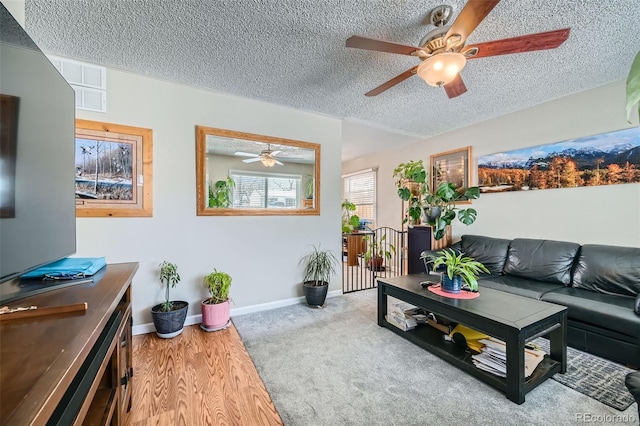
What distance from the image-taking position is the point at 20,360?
534 mm

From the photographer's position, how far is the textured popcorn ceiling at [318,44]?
1733mm

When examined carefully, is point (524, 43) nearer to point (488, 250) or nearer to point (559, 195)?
point (559, 195)

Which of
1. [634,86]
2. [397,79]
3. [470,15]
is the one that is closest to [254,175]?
[397,79]

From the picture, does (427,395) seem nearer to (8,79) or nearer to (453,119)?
(8,79)

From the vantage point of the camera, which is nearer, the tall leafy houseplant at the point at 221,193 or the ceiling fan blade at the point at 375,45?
the ceiling fan blade at the point at 375,45

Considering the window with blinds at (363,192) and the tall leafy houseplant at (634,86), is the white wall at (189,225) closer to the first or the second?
the window with blinds at (363,192)

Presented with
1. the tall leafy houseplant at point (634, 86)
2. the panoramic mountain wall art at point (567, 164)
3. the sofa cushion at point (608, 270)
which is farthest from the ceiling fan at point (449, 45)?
the sofa cushion at point (608, 270)

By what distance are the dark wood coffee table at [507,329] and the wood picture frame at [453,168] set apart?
2.23 m

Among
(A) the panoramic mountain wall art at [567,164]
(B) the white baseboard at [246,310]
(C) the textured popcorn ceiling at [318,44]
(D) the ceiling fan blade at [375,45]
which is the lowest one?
(B) the white baseboard at [246,310]

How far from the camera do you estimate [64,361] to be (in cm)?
54

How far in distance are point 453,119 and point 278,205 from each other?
2.80m

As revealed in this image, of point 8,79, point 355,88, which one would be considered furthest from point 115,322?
point 355,88

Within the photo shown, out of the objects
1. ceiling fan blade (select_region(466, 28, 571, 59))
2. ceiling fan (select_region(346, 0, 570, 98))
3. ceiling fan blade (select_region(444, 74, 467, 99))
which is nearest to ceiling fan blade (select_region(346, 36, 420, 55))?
ceiling fan (select_region(346, 0, 570, 98))

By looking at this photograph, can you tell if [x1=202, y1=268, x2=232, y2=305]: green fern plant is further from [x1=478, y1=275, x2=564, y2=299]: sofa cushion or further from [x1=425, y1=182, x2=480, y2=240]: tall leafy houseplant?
[x1=425, y1=182, x2=480, y2=240]: tall leafy houseplant
